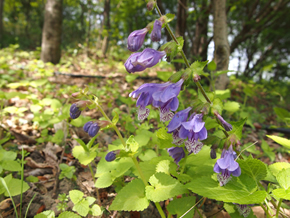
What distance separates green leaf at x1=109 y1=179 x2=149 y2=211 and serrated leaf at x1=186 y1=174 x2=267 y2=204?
321 millimetres

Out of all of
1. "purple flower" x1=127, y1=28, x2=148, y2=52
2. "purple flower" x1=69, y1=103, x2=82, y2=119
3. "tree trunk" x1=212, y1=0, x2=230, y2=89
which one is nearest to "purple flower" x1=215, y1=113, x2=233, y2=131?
"purple flower" x1=127, y1=28, x2=148, y2=52

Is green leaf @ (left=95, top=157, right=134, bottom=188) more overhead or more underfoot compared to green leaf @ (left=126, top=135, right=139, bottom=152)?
more underfoot

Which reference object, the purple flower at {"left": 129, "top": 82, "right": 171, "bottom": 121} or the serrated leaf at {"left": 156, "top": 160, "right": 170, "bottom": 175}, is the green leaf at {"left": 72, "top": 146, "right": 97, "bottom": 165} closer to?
the serrated leaf at {"left": 156, "top": 160, "right": 170, "bottom": 175}

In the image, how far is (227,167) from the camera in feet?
3.29

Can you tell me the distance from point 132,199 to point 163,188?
21 cm

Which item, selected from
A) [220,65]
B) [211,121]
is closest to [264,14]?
→ [220,65]

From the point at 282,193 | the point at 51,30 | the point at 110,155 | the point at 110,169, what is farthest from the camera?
the point at 51,30

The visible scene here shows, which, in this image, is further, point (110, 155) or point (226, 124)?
point (110, 155)

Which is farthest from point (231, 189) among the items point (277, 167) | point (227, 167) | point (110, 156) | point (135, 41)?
point (135, 41)

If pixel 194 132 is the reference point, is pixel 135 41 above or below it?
above

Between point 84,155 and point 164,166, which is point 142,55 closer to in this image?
point 164,166

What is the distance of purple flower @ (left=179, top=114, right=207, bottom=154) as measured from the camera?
102 centimetres

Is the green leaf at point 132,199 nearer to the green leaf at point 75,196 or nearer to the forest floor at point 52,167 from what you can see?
the green leaf at point 75,196

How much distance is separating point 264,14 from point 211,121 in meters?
6.78
